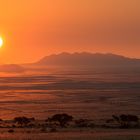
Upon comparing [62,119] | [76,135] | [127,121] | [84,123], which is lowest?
[76,135]

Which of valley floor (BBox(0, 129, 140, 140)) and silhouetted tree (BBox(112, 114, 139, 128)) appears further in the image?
silhouetted tree (BBox(112, 114, 139, 128))

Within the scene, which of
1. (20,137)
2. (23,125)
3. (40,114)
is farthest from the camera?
(40,114)

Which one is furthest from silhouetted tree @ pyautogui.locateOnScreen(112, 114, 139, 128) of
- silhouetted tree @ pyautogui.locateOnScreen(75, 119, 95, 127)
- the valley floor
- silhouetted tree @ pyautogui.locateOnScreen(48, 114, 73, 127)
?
silhouetted tree @ pyautogui.locateOnScreen(48, 114, 73, 127)

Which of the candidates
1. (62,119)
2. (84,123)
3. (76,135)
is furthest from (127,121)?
(76,135)

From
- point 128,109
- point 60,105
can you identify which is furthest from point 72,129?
point 60,105

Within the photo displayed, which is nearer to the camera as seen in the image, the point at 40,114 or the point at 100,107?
the point at 40,114

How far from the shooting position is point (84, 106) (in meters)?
63.0

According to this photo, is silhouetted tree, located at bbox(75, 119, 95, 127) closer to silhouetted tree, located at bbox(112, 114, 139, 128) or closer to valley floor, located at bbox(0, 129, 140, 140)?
silhouetted tree, located at bbox(112, 114, 139, 128)

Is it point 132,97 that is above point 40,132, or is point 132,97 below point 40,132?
above

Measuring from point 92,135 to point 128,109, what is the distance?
23.2 meters

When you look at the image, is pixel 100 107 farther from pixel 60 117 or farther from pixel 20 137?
pixel 20 137

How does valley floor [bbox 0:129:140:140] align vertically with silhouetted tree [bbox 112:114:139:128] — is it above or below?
below

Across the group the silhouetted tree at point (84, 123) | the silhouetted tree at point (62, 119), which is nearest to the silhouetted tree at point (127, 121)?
the silhouetted tree at point (84, 123)

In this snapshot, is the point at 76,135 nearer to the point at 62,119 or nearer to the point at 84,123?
the point at 84,123
